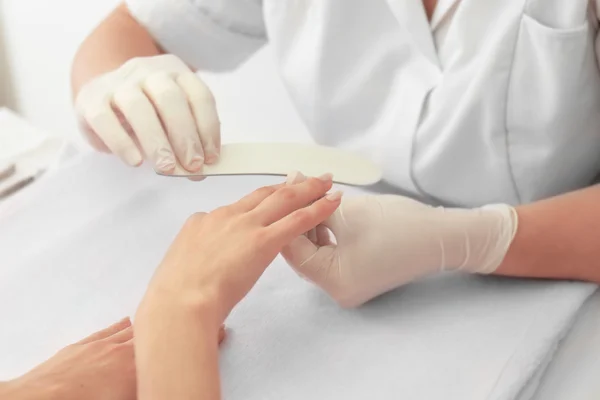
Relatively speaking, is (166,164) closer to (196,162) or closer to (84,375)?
(196,162)

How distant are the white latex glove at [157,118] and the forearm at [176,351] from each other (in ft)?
0.56

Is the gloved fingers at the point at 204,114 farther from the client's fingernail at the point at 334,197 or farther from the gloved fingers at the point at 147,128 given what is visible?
the client's fingernail at the point at 334,197

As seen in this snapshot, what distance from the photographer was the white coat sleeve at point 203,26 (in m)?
0.90

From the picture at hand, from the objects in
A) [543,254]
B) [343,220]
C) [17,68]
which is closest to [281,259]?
[343,220]

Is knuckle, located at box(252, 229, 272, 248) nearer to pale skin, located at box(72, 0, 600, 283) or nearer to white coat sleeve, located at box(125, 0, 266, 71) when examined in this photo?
pale skin, located at box(72, 0, 600, 283)

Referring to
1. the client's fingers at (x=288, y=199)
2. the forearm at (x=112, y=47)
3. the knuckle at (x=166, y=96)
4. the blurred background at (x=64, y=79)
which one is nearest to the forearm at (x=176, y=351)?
the client's fingers at (x=288, y=199)

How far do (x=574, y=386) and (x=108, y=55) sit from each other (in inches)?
25.0

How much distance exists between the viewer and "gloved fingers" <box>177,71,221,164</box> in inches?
28.4

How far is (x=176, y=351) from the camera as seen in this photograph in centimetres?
56

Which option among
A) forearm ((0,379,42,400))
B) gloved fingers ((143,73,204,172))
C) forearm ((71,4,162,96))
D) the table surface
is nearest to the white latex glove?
gloved fingers ((143,73,204,172))

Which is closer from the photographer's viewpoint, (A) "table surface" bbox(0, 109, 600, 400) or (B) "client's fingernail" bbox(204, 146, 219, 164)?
(A) "table surface" bbox(0, 109, 600, 400)

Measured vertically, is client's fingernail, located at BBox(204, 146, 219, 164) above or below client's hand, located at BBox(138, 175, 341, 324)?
above

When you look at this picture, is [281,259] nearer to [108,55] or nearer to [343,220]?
[343,220]

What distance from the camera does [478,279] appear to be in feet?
2.31
